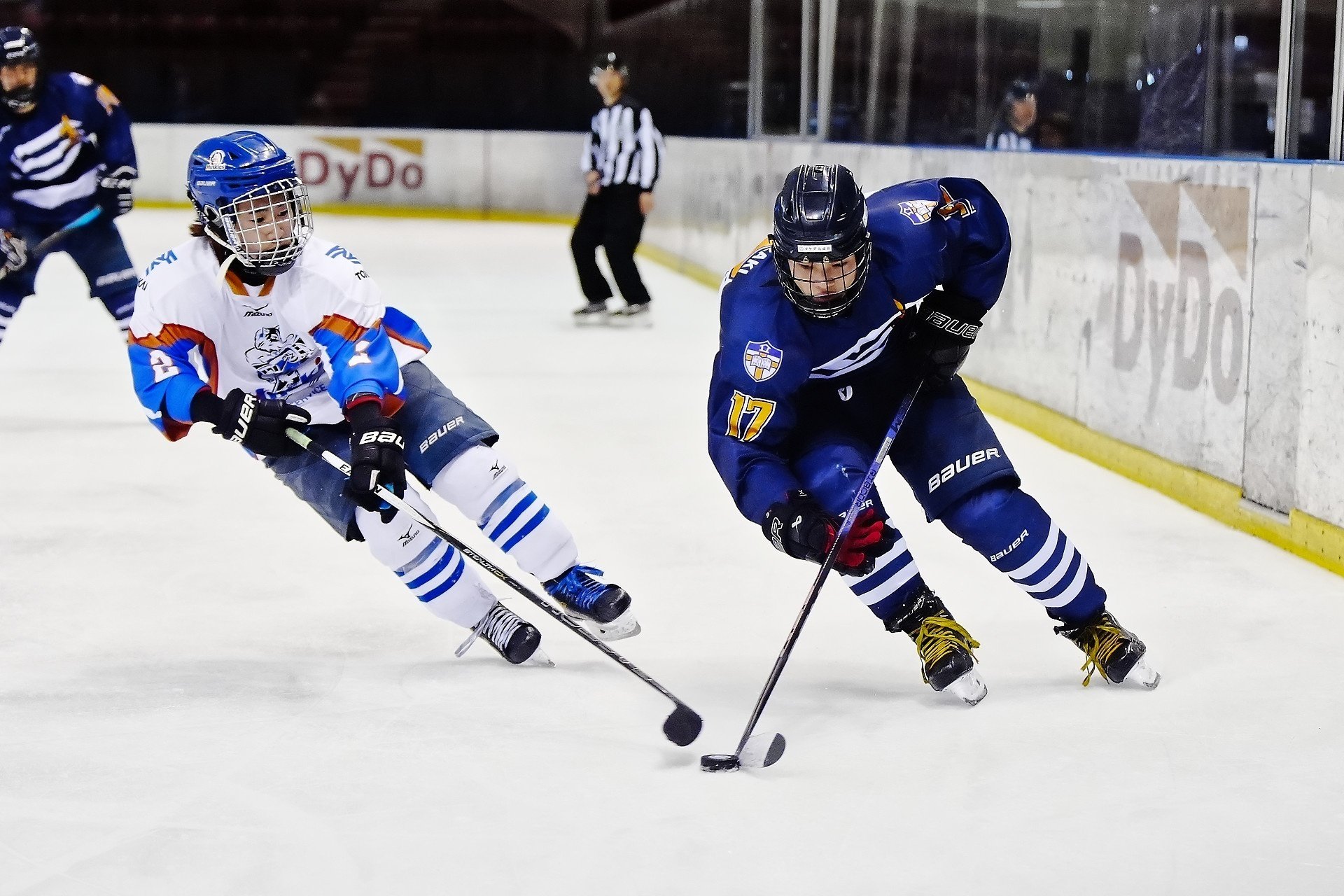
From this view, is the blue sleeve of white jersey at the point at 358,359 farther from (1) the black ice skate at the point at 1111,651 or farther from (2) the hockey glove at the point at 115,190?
(2) the hockey glove at the point at 115,190

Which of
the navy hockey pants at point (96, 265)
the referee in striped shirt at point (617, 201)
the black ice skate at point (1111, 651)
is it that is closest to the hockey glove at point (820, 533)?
the black ice skate at point (1111, 651)

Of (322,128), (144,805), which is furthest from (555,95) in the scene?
(144,805)

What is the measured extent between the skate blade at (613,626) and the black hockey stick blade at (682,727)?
46cm

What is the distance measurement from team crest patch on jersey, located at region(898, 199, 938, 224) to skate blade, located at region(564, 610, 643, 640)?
2.80 ft

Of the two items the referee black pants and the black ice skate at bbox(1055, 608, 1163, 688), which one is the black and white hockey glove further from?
the referee black pants

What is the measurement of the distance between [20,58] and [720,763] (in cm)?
401

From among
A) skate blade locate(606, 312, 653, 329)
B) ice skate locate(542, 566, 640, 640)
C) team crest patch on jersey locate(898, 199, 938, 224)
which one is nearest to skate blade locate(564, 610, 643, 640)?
ice skate locate(542, 566, 640, 640)

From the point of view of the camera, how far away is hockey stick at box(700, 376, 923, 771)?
2.38 meters

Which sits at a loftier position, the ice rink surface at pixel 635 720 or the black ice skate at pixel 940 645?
the black ice skate at pixel 940 645

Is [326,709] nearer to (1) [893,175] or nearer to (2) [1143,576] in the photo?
(2) [1143,576]

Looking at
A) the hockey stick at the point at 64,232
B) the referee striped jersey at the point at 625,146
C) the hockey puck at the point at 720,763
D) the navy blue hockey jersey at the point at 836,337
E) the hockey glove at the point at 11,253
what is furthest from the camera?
the referee striped jersey at the point at 625,146

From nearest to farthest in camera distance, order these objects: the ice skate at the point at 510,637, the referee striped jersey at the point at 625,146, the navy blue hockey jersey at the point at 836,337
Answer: the navy blue hockey jersey at the point at 836,337 < the ice skate at the point at 510,637 < the referee striped jersey at the point at 625,146

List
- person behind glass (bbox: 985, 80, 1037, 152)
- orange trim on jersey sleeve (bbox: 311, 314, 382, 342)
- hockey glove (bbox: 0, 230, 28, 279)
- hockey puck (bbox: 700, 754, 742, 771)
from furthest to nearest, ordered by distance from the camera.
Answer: person behind glass (bbox: 985, 80, 1037, 152) < hockey glove (bbox: 0, 230, 28, 279) < orange trim on jersey sleeve (bbox: 311, 314, 382, 342) < hockey puck (bbox: 700, 754, 742, 771)

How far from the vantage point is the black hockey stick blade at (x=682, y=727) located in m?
2.47
